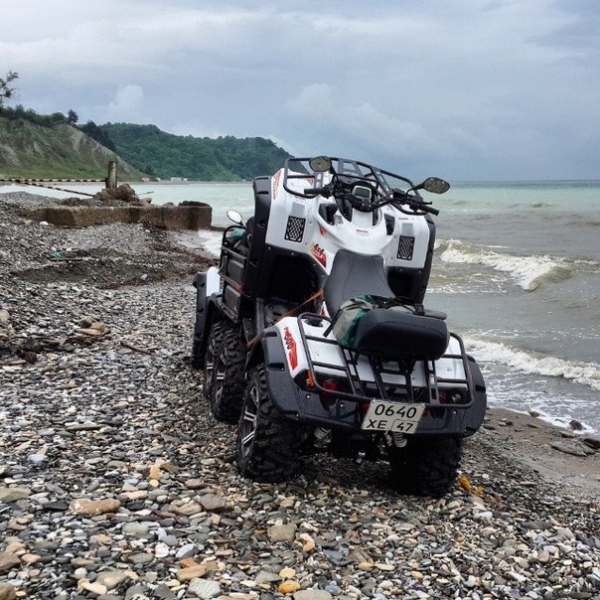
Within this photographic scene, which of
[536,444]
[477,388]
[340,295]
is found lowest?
[536,444]

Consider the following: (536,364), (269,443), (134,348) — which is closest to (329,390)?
(269,443)

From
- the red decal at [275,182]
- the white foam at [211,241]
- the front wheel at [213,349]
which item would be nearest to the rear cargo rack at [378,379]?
the red decal at [275,182]

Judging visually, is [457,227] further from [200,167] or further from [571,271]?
[200,167]

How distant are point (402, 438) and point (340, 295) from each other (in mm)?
1092

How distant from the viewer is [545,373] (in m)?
10.9

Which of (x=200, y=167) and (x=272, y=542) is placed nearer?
(x=272, y=542)

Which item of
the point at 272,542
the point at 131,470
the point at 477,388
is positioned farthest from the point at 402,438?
the point at 131,470

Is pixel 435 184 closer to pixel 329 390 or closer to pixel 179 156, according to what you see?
pixel 329 390

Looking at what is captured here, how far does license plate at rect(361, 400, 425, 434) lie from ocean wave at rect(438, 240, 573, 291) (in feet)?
51.9

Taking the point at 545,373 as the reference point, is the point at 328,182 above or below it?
above

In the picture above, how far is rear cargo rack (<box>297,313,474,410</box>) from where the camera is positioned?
4605 mm

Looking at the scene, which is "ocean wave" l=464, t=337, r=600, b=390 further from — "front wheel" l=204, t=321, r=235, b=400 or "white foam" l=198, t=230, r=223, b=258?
"white foam" l=198, t=230, r=223, b=258

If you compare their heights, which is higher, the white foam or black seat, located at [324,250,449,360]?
black seat, located at [324,250,449,360]

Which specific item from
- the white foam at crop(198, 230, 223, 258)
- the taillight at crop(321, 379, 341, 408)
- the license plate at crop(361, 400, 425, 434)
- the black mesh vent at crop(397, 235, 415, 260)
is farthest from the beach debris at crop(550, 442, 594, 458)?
the white foam at crop(198, 230, 223, 258)
